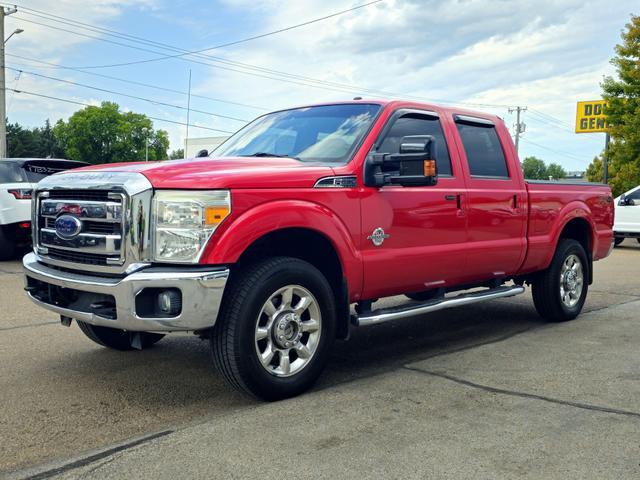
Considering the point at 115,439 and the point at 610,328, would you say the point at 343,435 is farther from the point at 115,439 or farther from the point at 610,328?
the point at 610,328

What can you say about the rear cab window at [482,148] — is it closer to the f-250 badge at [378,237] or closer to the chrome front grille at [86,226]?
the f-250 badge at [378,237]

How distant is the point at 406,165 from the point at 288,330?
142cm

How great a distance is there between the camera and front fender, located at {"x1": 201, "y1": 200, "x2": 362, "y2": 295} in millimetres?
3799

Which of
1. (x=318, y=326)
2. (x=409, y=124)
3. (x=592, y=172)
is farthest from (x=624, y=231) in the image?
(x=592, y=172)

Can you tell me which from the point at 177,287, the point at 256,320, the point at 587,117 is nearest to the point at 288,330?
the point at 256,320

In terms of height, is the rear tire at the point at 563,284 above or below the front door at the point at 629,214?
below

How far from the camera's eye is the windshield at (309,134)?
488cm

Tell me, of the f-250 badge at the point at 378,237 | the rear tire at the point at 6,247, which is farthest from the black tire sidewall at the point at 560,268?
the rear tire at the point at 6,247

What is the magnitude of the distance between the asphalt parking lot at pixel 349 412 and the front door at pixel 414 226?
0.66 metres

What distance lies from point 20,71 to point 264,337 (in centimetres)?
3741

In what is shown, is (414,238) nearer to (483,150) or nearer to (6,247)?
(483,150)

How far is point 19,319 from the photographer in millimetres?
6660

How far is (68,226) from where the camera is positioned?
4137 mm

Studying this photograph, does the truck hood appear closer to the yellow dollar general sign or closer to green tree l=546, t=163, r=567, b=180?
the yellow dollar general sign
